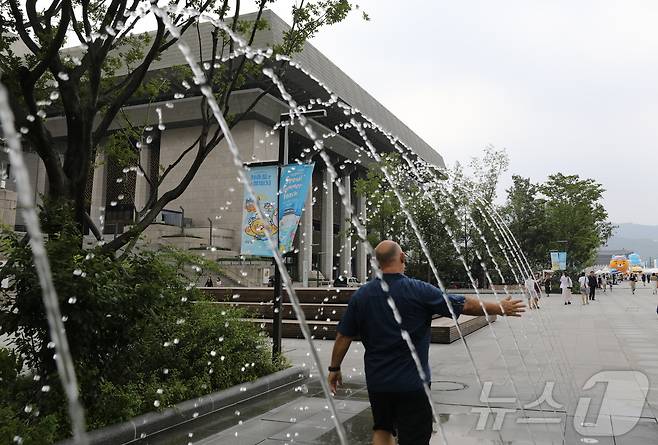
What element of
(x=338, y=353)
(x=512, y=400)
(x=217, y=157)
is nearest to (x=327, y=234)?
(x=217, y=157)

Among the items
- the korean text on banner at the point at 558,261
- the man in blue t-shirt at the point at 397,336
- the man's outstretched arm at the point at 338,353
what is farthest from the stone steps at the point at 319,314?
the korean text on banner at the point at 558,261

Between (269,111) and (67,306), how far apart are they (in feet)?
137

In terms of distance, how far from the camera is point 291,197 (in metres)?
9.67

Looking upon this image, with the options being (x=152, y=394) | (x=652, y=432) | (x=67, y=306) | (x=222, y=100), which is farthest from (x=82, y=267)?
(x=652, y=432)

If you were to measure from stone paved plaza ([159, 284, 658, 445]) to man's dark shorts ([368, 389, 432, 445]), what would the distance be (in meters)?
1.97

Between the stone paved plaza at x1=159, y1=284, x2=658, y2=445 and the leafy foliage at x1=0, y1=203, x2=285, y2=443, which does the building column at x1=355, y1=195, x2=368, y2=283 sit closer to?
the stone paved plaza at x1=159, y1=284, x2=658, y2=445

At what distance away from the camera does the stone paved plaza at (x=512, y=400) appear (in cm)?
572

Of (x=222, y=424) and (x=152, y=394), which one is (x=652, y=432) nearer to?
(x=222, y=424)

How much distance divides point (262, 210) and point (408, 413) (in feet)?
21.5

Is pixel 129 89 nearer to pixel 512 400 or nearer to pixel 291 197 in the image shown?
pixel 291 197

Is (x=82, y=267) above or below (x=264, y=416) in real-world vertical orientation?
above

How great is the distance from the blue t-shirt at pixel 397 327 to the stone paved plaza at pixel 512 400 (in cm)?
212

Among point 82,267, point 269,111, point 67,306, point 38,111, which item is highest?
point 269,111

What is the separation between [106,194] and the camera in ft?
173
